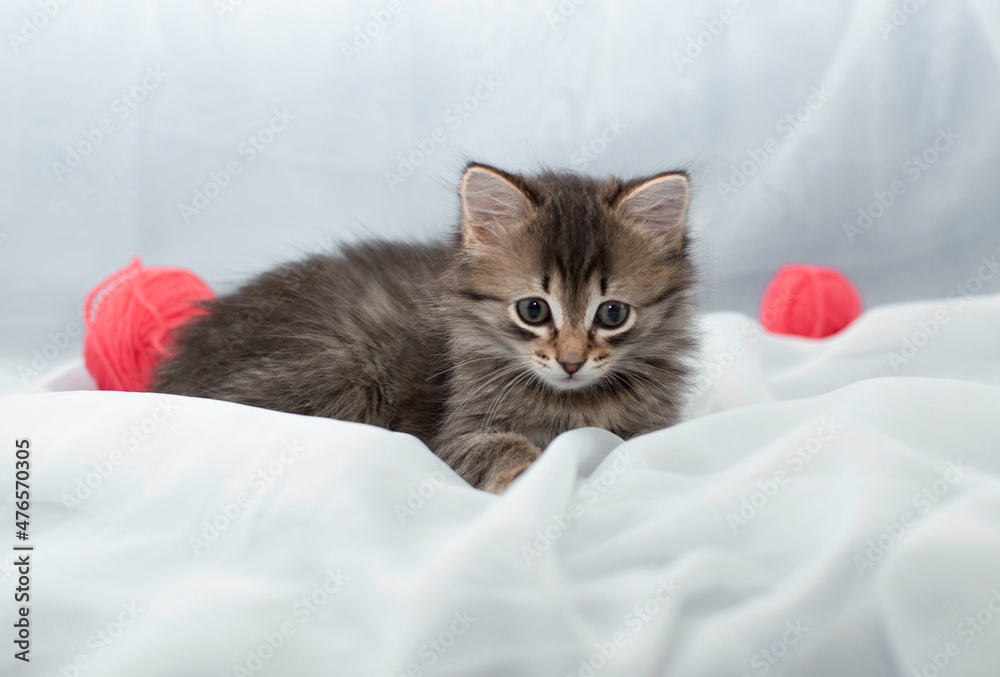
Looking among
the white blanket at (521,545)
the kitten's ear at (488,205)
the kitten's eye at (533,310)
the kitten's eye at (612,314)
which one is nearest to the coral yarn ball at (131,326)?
the white blanket at (521,545)

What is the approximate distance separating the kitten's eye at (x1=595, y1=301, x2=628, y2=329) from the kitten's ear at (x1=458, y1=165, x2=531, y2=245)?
0.31m

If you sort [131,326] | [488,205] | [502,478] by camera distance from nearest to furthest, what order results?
[502,478] < [488,205] < [131,326]

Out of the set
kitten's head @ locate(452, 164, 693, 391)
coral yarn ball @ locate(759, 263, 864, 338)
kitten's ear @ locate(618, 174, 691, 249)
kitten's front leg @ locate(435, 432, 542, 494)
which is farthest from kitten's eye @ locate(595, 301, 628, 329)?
coral yarn ball @ locate(759, 263, 864, 338)

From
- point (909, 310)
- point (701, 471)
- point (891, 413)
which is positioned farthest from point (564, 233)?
point (909, 310)

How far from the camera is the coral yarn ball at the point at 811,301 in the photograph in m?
3.33

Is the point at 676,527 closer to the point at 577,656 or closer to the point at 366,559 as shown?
the point at 577,656

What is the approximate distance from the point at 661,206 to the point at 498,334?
0.54m

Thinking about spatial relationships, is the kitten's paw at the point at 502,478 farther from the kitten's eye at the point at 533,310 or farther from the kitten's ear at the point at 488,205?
the kitten's ear at the point at 488,205

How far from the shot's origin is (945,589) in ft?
4.48

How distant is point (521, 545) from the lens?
4.89 ft

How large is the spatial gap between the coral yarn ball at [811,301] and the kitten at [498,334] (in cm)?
138

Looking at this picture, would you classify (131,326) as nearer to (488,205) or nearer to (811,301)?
(488,205)

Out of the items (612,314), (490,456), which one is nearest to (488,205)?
(612,314)

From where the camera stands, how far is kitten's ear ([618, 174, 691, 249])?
200 centimetres
